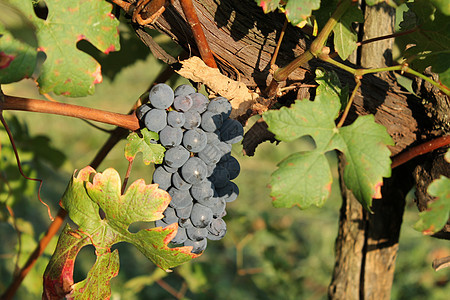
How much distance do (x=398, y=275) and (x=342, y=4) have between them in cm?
253

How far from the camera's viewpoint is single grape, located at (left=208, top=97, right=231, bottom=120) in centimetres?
86

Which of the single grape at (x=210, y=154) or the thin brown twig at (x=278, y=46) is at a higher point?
the thin brown twig at (x=278, y=46)

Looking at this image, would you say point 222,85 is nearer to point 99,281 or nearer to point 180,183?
point 180,183

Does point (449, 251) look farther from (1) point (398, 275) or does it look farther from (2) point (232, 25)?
(2) point (232, 25)

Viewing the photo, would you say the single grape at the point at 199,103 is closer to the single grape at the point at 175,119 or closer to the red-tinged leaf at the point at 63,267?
the single grape at the point at 175,119

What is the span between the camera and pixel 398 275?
112 inches

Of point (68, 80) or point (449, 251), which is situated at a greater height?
point (68, 80)

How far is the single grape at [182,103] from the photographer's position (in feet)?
2.78

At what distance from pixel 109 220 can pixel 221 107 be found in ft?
1.09

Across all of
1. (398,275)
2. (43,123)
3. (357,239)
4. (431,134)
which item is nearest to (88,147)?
(43,123)

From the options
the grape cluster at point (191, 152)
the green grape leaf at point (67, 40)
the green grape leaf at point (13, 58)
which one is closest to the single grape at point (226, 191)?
the grape cluster at point (191, 152)

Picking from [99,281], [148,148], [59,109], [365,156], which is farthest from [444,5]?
[99,281]

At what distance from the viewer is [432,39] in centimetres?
89

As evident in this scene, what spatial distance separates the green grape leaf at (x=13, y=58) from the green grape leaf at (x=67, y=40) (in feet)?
0.08
